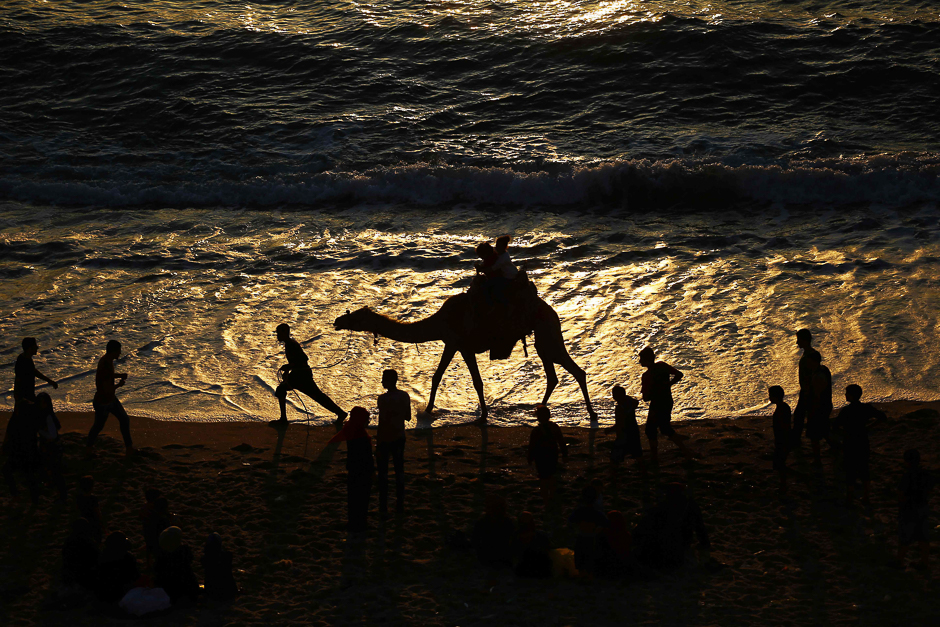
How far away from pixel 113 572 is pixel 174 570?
52cm

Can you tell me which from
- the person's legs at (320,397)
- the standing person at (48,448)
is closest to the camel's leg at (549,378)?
the person's legs at (320,397)

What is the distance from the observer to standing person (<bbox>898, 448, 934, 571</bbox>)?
6.95 meters

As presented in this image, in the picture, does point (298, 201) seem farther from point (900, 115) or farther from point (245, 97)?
point (900, 115)

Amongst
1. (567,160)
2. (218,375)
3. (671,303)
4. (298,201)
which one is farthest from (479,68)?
(218,375)

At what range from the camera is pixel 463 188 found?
21.0 metres

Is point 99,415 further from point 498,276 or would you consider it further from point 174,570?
point 498,276

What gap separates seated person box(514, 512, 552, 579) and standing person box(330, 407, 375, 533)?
5.56 ft

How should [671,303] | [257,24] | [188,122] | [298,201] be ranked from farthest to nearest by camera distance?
[257,24] → [188,122] → [298,201] → [671,303]

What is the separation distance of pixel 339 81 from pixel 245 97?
123 inches

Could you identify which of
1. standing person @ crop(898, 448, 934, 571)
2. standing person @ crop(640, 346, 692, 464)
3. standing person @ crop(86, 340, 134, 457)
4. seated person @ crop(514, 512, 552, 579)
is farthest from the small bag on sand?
standing person @ crop(898, 448, 934, 571)

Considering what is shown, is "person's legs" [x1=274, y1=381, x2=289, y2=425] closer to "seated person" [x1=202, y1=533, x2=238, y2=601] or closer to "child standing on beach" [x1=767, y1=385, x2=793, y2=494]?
"seated person" [x1=202, y1=533, x2=238, y2=601]

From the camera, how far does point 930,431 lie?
9742 millimetres

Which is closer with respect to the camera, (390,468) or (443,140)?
(390,468)

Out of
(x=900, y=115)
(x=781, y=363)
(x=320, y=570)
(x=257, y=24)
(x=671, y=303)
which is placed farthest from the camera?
(x=257, y=24)
